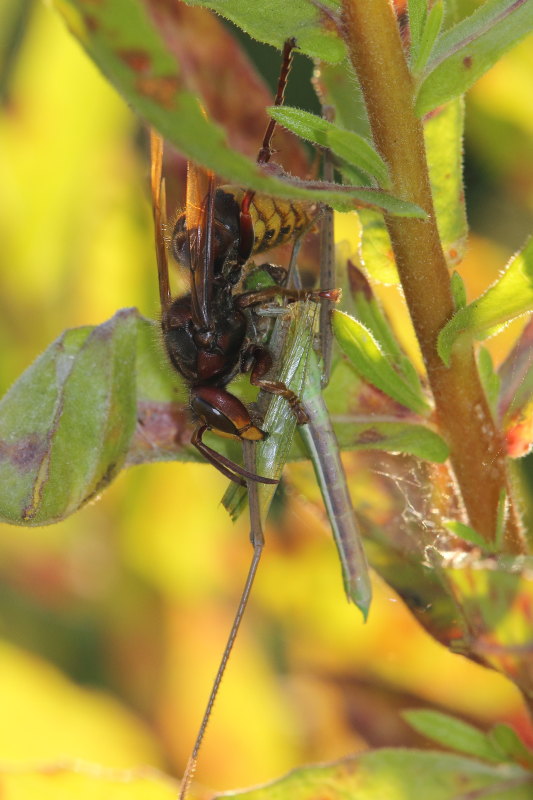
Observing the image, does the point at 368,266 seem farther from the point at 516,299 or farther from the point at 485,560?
the point at 485,560

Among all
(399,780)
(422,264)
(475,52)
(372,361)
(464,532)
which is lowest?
(399,780)

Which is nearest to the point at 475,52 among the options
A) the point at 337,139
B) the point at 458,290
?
the point at 337,139

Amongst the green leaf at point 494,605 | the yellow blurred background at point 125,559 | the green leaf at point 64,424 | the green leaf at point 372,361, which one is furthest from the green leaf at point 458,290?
the yellow blurred background at point 125,559

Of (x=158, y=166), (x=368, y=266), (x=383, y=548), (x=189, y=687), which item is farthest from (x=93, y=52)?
(x=189, y=687)

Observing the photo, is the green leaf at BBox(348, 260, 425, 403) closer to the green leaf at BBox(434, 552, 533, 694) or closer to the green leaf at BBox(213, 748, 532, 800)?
the green leaf at BBox(434, 552, 533, 694)

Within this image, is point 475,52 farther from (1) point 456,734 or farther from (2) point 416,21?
(1) point 456,734
